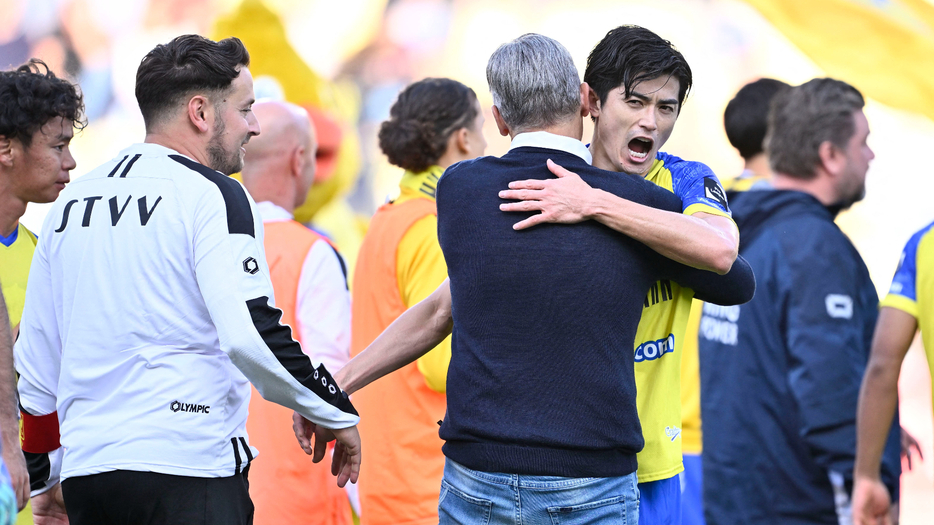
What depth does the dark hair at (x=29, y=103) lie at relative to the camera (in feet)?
9.52

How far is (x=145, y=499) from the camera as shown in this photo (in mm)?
2188

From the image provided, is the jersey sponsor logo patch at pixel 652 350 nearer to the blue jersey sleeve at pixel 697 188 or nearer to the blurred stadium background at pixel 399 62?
the blue jersey sleeve at pixel 697 188

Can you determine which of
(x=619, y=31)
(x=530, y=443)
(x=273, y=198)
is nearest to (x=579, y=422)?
(x=530, y=443)

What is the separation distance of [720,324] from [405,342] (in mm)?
1723

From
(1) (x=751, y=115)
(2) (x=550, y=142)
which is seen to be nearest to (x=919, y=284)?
(2) (x=550, y=142)

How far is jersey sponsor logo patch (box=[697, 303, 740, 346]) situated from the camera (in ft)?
11.9

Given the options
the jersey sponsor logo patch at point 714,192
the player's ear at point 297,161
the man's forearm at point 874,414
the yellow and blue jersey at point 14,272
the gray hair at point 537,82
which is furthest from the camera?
the player's ear at point 297,161

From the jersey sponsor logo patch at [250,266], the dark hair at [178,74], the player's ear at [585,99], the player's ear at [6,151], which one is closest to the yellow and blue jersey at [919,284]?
the player's ear at [585,99]

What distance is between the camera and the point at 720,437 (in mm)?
3717

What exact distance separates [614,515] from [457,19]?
609cm

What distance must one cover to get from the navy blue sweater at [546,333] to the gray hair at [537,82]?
0.28 ft

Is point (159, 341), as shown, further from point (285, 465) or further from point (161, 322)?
point (285, 465)

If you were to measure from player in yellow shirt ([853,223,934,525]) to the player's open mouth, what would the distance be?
1.10 metres

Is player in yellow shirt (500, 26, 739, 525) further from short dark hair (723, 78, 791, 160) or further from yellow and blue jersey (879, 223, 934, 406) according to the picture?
short dark hair (723, 78, 791, 160)
